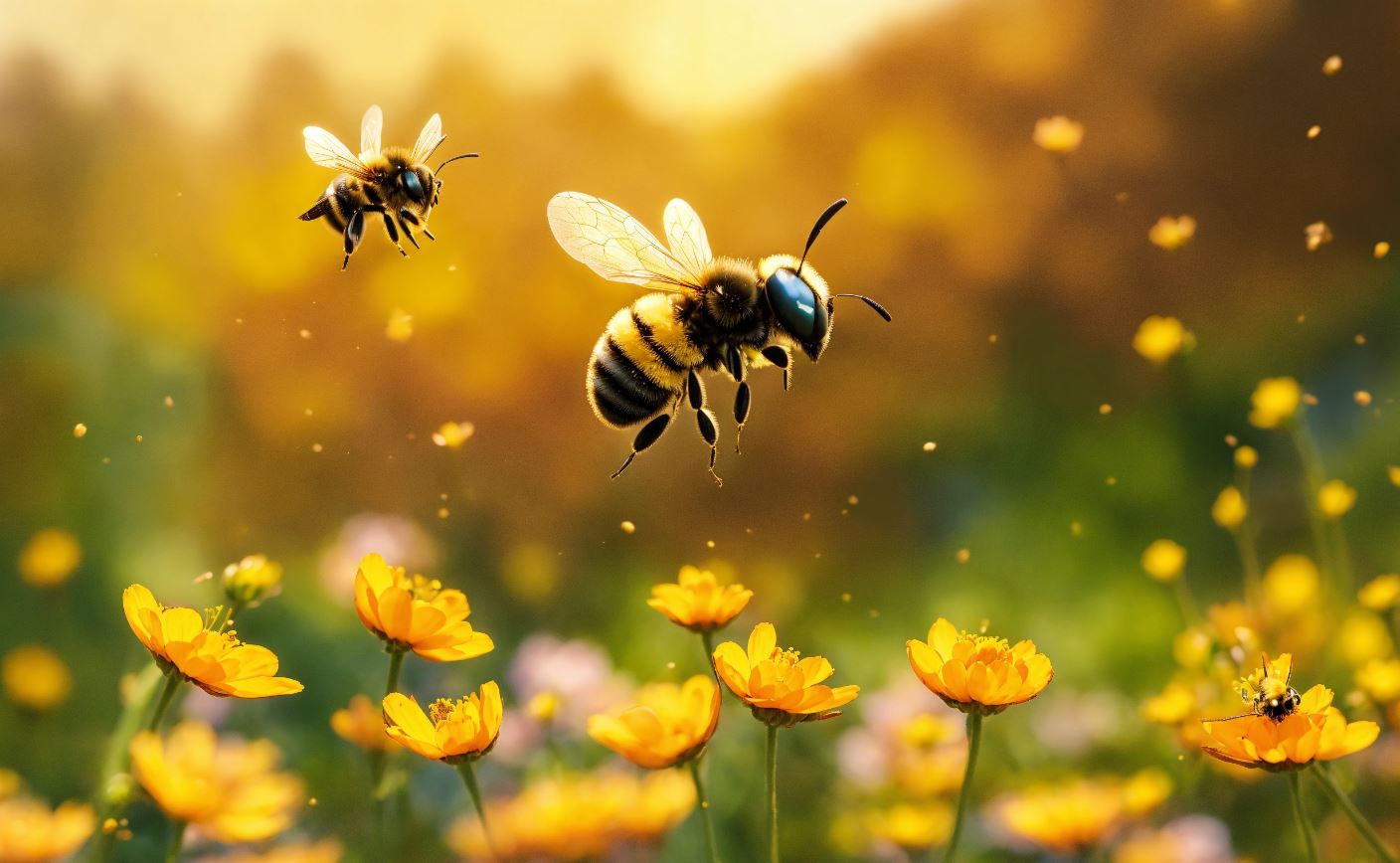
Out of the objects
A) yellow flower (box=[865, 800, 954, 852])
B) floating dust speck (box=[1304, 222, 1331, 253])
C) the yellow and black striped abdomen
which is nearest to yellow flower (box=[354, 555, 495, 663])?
the yellow and black striped abdomen

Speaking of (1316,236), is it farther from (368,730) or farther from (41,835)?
(41,835)

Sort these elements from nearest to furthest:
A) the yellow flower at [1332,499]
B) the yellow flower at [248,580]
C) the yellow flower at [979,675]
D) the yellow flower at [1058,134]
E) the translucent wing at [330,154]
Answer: the yellow flower at [979,675], the yellow flower at [248,580], the translucent wing at [330,154], the yellow flower at [1332,499], the yellow flower at [1058,134]

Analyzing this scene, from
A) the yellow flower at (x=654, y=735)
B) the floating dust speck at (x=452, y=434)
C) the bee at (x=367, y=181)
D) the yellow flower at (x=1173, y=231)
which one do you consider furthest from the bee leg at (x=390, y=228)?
the yellow flower at (x=1173, y=231)

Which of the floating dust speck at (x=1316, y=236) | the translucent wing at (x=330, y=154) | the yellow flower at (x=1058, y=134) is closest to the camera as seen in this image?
the translucent wing at (x=330, y=154)

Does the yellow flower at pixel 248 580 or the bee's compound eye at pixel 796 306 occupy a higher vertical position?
the bee's compound eye at pixel 796 306

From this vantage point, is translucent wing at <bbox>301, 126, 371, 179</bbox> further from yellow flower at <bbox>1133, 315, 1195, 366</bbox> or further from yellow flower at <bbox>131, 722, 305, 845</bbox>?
yellow flower at <bbox>1133, 315, 1195, 366</bbox>

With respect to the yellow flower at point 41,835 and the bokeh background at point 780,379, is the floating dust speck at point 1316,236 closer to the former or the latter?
the bokeh background at point 780,379
